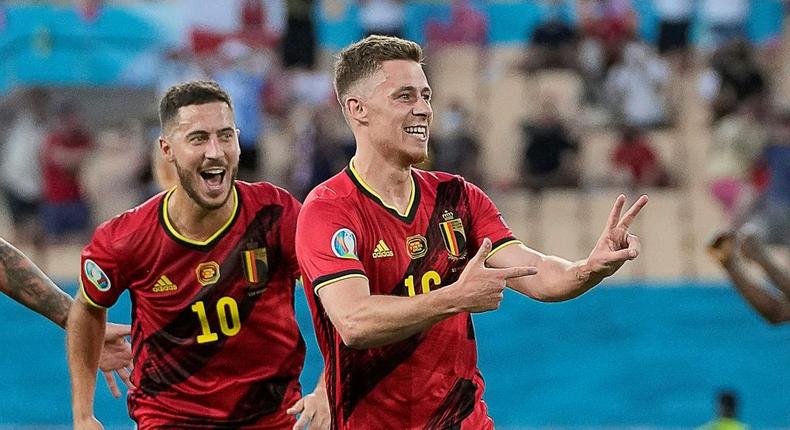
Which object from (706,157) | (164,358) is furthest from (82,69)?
(164,358)

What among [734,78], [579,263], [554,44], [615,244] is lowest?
[734,78]

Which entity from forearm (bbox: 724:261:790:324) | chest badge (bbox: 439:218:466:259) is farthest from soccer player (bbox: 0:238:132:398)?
forearm (bbox: 724:261:790:324)

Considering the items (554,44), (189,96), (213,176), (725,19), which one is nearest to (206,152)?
(213,176)

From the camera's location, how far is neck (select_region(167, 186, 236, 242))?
22.2 feet

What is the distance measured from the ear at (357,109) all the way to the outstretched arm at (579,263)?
31.5 inches

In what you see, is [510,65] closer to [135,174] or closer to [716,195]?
[716,195]

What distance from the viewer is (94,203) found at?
16.8 m

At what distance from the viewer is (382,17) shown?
1817cm

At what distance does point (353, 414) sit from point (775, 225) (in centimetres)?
1056

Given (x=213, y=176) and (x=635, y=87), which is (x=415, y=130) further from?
(x=635, y=87)

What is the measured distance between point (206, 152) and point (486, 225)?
134 centimetres

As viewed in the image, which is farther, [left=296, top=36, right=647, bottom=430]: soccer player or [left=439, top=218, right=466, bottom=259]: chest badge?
[left=439, top=218, right=466, bottom=259]: chest badge

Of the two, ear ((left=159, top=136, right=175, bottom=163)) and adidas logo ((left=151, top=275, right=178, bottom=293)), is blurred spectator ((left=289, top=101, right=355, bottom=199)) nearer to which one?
ear ((left=159, top=136, right=175, bottom=163))

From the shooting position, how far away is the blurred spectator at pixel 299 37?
18109mm
